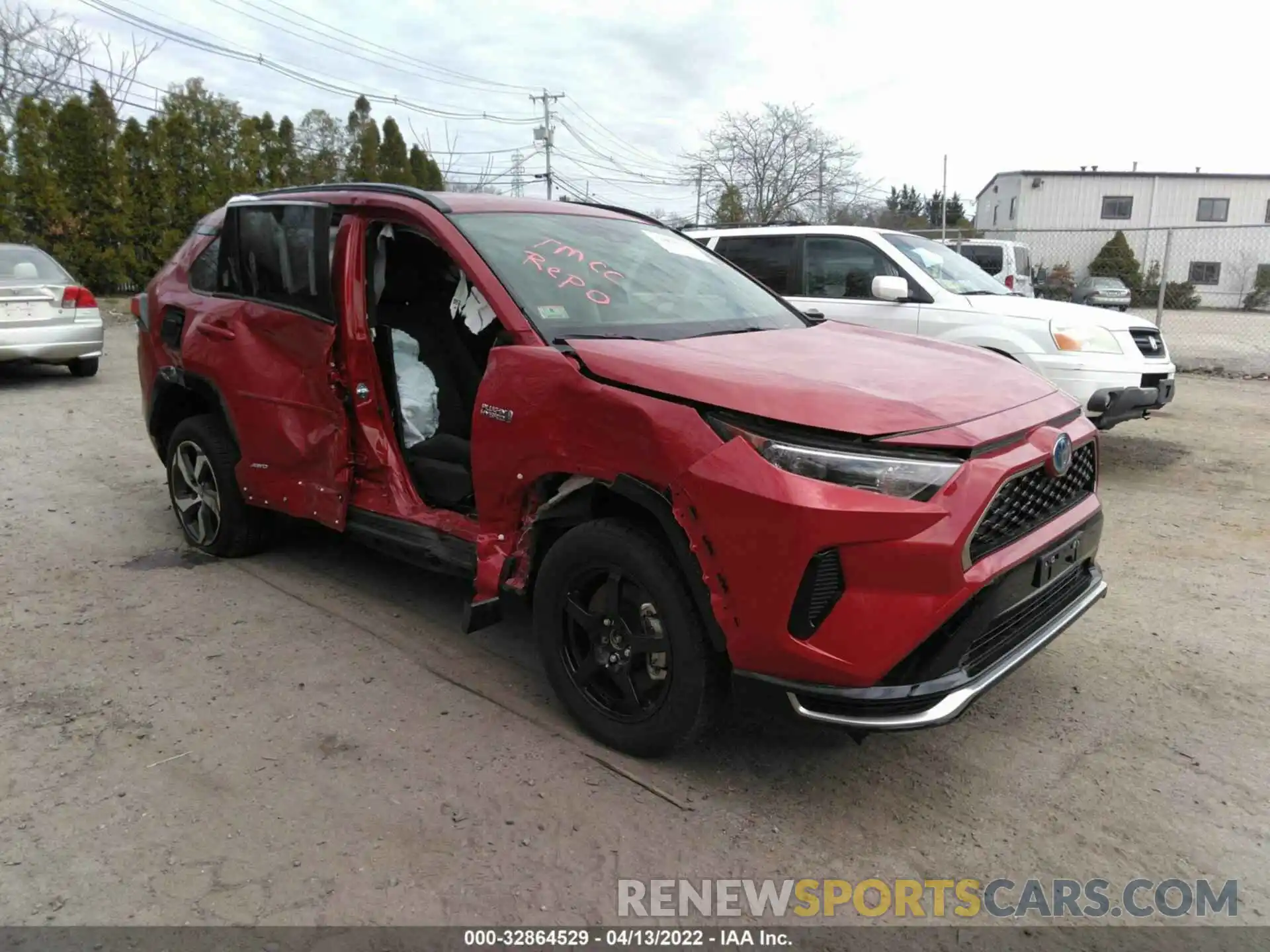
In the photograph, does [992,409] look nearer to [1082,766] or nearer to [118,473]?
[1082,766]

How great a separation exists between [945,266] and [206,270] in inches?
231

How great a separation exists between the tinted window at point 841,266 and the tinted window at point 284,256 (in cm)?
497

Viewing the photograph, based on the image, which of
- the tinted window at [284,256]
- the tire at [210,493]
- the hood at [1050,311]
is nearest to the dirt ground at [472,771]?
the tire at [210,493]

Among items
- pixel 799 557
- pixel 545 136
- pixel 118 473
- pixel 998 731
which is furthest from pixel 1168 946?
pixel 545 136

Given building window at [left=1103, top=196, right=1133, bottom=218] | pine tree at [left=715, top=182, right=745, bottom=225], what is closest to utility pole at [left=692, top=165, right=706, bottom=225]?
pine tree at [left=715, top=182, right=745, bottom=225]

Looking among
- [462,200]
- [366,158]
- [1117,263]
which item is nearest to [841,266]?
[462,200]

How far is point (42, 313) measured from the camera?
9992mm

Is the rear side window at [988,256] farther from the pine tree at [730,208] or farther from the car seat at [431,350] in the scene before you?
the car seat at [431,350]

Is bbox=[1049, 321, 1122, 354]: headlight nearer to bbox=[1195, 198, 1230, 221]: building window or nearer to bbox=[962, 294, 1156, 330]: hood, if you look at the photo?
bbox=[962, 294, 1156, 330]: hood

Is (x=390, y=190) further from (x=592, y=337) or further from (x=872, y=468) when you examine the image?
(x=872, y=468)

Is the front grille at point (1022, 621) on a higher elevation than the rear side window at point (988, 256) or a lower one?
lower

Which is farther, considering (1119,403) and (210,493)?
(1119,403)

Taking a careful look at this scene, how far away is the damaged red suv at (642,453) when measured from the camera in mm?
2348

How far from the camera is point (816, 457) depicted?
235 cm
